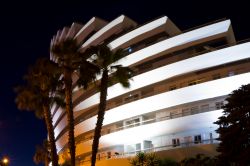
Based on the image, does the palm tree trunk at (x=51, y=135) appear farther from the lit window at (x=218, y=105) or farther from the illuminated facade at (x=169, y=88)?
the lit window at (x=218, y=105)

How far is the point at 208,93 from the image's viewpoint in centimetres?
4216

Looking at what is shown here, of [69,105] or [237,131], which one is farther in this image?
[69,105]

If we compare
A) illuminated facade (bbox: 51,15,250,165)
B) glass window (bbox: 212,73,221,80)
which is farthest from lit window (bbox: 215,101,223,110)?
glass window (bbox: 212,73,221,80)

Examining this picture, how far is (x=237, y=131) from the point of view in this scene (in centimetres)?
2819

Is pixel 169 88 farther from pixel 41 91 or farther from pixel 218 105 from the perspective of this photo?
pixel 41 91

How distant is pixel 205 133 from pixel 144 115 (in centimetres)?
902

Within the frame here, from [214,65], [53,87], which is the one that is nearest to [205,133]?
[214,65]

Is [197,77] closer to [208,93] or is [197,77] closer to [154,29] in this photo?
[208,93]

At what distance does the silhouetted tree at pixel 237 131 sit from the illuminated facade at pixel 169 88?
856cm

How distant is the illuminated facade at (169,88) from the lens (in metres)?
42.0

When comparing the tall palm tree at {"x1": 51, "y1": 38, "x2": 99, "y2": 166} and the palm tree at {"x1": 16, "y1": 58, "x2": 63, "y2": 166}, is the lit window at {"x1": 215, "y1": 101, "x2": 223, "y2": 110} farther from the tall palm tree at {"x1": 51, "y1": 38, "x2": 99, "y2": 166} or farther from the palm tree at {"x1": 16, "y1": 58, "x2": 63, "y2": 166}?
the palm tree at {"x1": 16, "y1": 58, "x2": 63, "y2": 166}

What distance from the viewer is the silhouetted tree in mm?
27625

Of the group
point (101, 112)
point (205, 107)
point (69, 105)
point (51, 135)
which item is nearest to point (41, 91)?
point (51, 135)

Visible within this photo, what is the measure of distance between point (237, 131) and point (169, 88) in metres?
20.9
